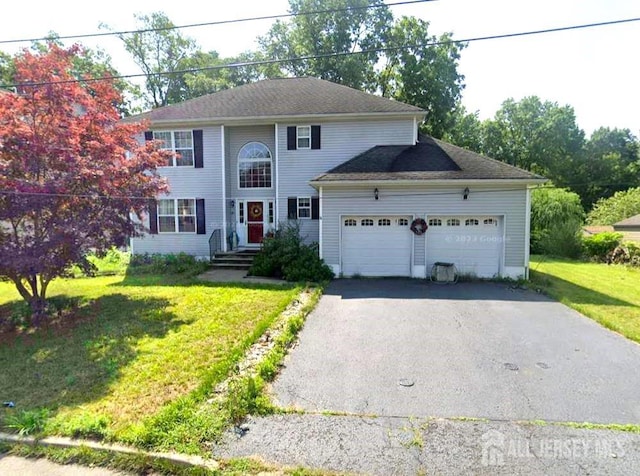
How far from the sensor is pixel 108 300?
28.1 ft

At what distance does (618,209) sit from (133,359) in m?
34.9

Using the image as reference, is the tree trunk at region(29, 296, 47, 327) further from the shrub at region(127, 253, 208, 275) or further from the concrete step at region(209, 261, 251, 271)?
the concrete step at region(209, 261, 251, 271)

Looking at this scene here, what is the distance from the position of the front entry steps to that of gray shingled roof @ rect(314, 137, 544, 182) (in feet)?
13.4

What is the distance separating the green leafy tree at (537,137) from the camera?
3500 cm

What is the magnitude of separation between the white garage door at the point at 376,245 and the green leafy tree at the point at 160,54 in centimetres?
2431

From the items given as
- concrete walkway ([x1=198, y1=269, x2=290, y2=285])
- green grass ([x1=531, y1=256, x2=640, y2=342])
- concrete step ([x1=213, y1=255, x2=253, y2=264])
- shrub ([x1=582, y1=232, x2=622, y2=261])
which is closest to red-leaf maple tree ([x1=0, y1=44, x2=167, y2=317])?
concrete walkway ([x1=198, y1=269, x2=290, y2=285])

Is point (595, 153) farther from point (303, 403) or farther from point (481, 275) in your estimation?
point (303, 403)

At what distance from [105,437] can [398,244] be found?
9.14m

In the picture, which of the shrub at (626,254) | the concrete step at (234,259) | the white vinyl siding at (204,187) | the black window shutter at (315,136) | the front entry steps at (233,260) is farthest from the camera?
the shrub at (626,254)

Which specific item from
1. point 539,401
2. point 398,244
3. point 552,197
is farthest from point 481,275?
point 552,197

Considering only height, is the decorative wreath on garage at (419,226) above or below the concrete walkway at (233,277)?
above

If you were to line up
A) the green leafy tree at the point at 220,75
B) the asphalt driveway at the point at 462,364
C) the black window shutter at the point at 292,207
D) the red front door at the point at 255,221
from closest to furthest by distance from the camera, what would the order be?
the asphalt driveway at the point at 462,364, the black window shutter at the point at 292,207, the red front door at the point at 255,221, the green leafy tree at the point at 220,75

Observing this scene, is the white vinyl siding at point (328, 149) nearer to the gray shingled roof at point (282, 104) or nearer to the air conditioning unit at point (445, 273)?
Result: the gray shingled roof at point (282, 104)

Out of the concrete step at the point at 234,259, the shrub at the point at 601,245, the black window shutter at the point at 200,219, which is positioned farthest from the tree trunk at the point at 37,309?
the shrub at the point at 601,245
